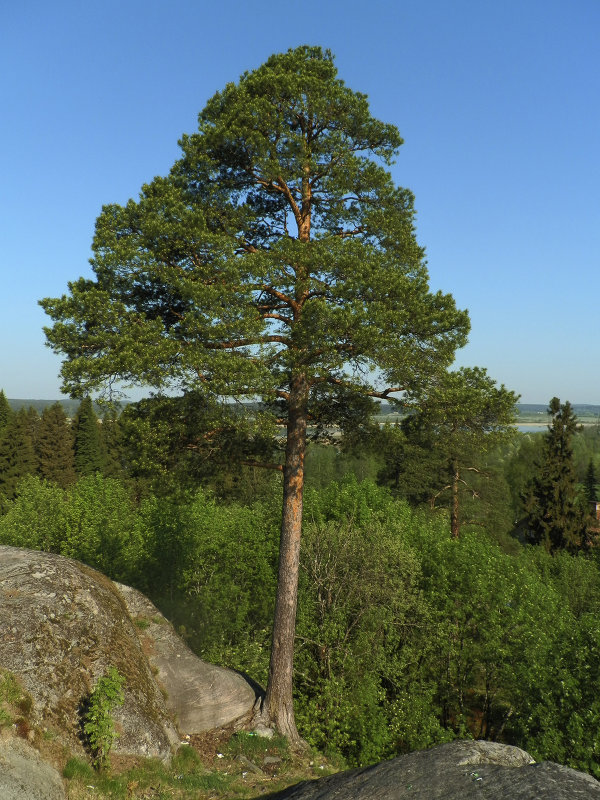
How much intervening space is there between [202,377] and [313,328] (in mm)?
2696

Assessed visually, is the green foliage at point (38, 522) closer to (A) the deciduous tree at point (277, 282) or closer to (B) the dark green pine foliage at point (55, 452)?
(A) the deciduous tree at point (277, 282)

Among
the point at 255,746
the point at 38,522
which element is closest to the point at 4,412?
the point at 38,522

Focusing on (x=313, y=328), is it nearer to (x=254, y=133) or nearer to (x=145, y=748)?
(x=254, y=133)

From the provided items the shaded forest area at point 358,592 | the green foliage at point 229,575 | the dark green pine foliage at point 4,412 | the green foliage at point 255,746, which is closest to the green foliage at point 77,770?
the green foliage at point 255,746

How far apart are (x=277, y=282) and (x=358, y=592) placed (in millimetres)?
12351

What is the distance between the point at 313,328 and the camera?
12859 mm

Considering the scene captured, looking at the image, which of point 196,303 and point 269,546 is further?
point 269,546

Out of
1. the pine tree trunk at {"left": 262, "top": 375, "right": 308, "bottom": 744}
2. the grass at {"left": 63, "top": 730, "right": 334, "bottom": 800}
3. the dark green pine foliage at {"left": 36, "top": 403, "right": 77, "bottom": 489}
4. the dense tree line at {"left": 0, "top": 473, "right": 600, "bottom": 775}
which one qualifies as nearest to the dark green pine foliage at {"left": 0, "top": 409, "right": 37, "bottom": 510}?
the dark green pine foliage at {"left": 36, "top": 403, "right": 77, "bottom": 489}

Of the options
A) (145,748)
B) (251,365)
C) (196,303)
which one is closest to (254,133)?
(196,303)

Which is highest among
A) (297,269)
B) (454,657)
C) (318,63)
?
(318,63)

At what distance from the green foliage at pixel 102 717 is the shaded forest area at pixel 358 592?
15.7 ft

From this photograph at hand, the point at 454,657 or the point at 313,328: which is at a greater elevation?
the point at 313,328

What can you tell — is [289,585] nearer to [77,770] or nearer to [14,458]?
[77,770]

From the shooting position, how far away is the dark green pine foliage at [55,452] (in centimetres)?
6197
